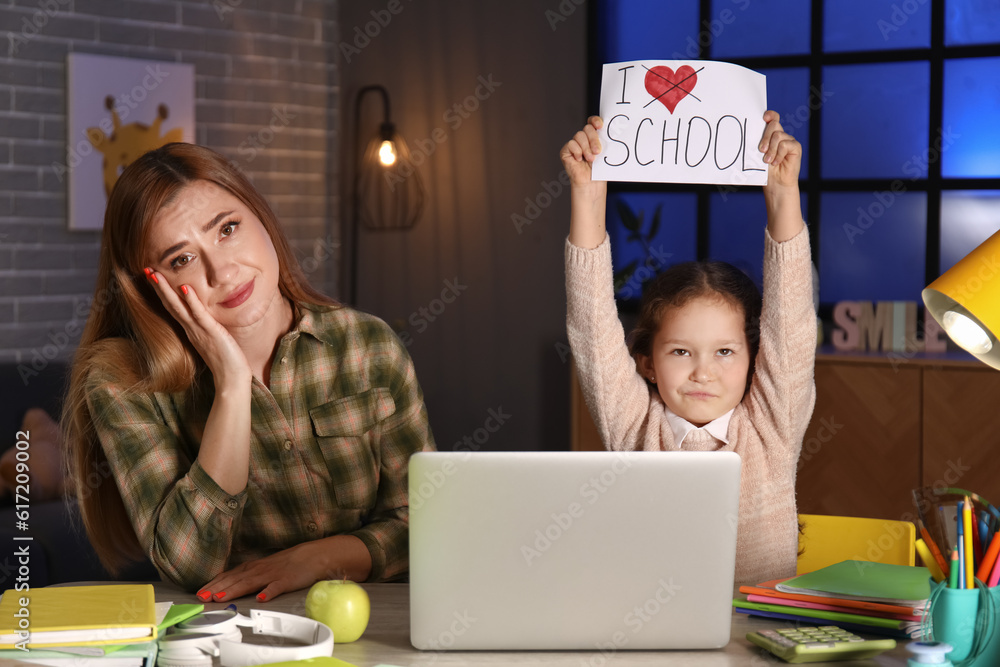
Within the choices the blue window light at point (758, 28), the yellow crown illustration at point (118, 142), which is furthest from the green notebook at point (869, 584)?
the yellow crown illustration at point (118, 142)

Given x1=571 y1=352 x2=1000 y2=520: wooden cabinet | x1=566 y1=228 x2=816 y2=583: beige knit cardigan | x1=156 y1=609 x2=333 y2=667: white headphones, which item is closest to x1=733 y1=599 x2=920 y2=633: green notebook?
x1=566 y1=228 x2=816 y2=583: beige knit cardigan

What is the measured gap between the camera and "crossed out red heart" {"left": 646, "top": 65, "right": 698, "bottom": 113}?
58.8 inches

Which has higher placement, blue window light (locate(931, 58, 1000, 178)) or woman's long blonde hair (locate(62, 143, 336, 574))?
blue window light (locate(931, 58, 1000, 178))

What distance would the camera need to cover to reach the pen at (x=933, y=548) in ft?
3.58

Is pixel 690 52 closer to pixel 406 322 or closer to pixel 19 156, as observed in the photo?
pixel 406 322

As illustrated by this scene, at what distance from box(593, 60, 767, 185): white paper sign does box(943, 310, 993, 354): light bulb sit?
39cm

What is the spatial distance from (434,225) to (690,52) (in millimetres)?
1317

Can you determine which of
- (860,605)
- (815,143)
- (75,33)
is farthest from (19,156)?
(860,605)

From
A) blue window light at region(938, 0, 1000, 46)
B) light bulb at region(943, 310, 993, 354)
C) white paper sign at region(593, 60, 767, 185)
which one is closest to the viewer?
light bulb at region(943, 310, 993, 354)

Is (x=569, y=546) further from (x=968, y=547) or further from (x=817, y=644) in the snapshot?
(x=968, y=547)

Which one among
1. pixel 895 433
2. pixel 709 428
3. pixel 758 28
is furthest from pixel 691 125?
pixel 758 28

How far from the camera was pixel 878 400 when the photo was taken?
10.9 feet

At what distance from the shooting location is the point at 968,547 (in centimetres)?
104

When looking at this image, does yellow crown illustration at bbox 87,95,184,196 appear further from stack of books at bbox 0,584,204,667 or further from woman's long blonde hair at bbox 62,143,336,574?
stack of books at bbox 0,584,204,667
